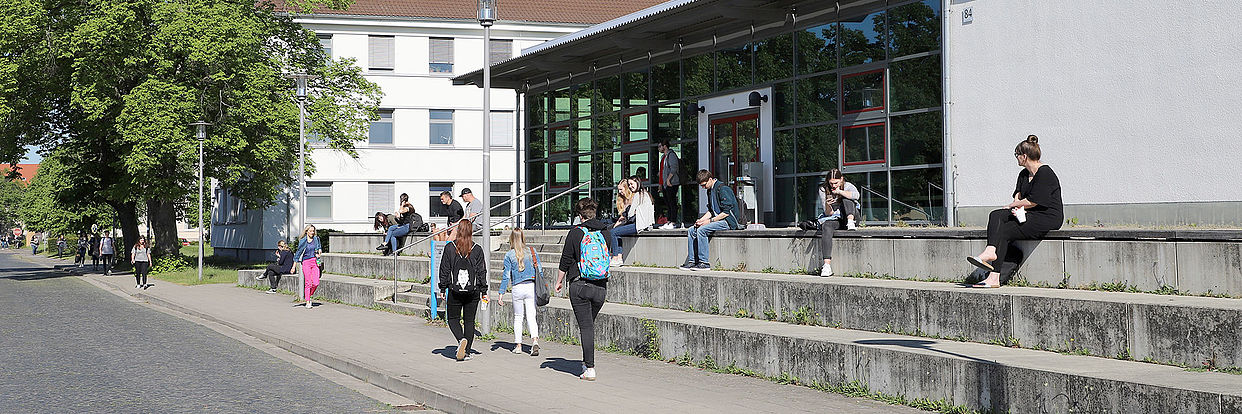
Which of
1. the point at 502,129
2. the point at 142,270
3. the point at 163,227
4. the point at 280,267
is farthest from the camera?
the point at 502,129

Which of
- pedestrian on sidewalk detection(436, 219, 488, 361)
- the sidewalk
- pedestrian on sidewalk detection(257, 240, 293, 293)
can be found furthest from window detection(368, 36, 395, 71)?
pedestrian on sidewalk detection(436, 219, 488, 361)

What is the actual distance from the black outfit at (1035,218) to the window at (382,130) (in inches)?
1624

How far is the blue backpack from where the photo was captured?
1162 cm

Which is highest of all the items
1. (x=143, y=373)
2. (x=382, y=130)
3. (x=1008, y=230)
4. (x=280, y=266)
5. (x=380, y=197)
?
(x=382, y=130)

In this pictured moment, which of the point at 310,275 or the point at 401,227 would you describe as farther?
the point at 401,227

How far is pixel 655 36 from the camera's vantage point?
2191 centimetres

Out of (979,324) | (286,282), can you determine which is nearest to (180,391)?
(979,324)

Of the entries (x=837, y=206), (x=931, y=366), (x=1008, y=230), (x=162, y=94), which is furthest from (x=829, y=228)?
(x=162, y=94)

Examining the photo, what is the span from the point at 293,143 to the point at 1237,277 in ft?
111

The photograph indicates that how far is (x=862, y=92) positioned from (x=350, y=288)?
12.0m

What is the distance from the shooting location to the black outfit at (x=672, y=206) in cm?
2211

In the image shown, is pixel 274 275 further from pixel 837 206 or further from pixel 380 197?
pixel 380 197

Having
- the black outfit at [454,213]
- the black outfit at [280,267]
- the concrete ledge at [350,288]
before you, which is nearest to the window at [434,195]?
the black outfit at [280,267]

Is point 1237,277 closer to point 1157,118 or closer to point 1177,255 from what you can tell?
point 1177,255
